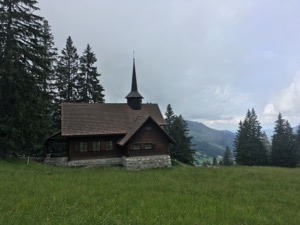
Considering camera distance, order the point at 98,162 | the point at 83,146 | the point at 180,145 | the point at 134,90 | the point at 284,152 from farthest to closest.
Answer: the point at 284,152
the point at 180,145
the point at 134,90
the point at 98,162
the point at 83,146

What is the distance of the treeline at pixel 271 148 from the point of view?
56125mm

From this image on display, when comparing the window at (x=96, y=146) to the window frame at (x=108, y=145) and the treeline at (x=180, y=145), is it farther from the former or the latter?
the treeline at (x=180, y=145)

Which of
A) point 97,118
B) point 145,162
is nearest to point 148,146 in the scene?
point 145,162

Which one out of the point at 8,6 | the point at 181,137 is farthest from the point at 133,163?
the point at 181,137

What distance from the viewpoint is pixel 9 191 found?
35.8 ft

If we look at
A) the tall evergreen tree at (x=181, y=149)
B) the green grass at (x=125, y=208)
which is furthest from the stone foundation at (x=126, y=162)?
the tall evergreen tree at (x=181, y=149)

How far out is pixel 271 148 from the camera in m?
60.5

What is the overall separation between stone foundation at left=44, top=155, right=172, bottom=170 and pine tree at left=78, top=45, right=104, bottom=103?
16333mm

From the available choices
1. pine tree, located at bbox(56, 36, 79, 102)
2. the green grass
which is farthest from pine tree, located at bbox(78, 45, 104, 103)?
the green grass

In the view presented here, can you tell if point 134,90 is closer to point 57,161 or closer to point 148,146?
point 148,146

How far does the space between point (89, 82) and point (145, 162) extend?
66.2 ft

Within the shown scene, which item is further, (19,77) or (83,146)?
(83,146)

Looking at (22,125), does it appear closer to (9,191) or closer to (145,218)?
(9,191)

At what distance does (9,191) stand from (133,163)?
20744 millimetres
